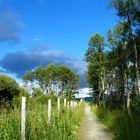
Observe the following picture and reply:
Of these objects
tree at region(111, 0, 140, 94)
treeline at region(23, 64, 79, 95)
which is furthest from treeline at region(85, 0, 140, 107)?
treeline at region(23, 64, 79, 95)

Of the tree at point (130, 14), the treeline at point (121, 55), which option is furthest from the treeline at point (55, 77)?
the tree at point (130, 14)

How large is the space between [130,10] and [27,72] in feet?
285

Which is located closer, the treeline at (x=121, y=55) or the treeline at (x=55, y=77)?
the treeline at (x=121, y=55)

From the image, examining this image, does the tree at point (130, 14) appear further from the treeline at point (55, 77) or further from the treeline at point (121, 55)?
the treeline at point (55, 77)

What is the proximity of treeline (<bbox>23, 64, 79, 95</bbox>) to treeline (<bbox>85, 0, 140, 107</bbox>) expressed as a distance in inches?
1313

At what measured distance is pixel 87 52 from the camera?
203ft

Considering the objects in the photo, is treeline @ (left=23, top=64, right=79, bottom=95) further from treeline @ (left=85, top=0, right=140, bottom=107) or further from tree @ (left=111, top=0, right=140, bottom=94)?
tree @ (left=111, top=0, right=140, bottom=94)

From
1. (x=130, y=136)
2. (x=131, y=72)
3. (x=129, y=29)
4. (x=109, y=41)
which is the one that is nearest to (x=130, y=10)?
(x=129, y=29)

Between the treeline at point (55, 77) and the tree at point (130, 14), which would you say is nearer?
the tree at point (130, 14)

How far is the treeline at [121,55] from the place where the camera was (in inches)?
1421

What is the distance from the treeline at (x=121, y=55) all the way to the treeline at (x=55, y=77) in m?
33.4

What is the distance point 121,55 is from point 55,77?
65.8 metres

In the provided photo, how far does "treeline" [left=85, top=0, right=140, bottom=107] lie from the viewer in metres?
36.1

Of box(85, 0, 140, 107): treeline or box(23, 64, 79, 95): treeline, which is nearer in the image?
box(85, 0, 140, 107): treeline
